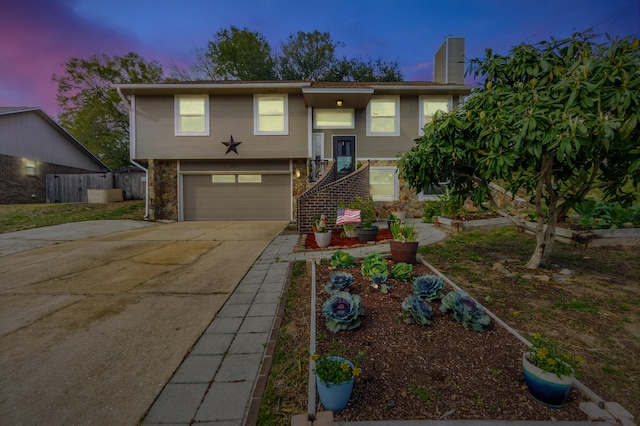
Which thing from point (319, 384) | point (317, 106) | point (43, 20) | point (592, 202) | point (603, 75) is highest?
point (43, 20)

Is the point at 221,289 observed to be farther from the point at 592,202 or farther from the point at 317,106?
the point at 317,106

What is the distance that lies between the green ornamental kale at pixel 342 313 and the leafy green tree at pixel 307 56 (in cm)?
2241

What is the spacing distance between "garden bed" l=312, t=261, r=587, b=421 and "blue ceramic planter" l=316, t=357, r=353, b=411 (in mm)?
50

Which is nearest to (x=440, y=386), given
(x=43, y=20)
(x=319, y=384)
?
(x=319, y=384)

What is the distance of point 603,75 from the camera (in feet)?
10.1

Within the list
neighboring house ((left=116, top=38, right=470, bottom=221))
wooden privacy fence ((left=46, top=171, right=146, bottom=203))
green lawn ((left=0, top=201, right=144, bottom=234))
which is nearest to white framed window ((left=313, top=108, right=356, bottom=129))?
neighboring house ((left=116, top=38, right=470, bottom=221))

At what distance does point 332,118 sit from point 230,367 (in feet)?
36.7

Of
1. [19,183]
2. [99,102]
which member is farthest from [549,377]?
[99,102]

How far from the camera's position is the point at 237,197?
497 inches

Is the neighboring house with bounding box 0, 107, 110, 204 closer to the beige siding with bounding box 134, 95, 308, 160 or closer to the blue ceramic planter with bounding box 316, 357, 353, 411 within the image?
the beige siding with bounding box 134, 95, 308, 160

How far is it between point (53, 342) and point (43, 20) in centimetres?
1694

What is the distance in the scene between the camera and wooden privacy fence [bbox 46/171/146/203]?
16.3 m

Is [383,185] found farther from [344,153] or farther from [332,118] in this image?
[332,118]

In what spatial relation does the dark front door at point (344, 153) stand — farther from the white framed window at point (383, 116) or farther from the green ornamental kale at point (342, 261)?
the green ornamental kale at point (342, 261)
